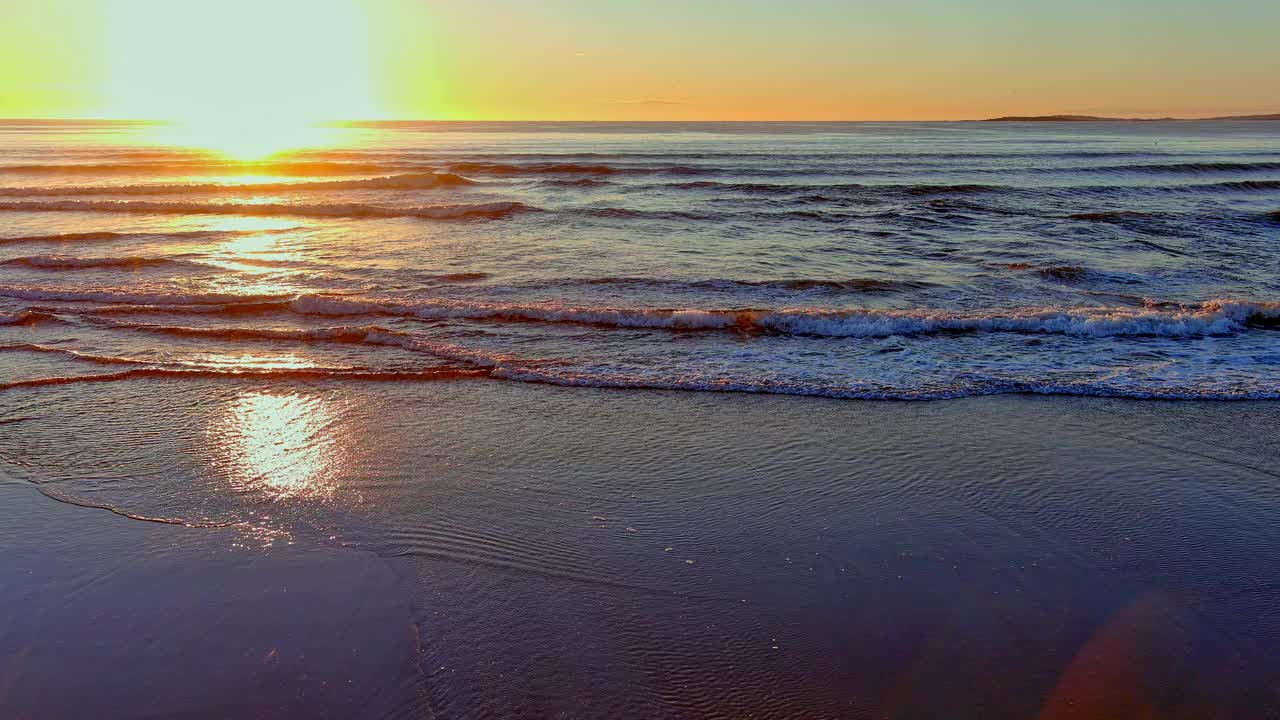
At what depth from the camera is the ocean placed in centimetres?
360

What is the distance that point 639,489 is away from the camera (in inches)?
215

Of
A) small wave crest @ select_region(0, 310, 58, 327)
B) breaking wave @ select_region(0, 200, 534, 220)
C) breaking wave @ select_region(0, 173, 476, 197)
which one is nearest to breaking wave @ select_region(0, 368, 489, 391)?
small wave crest @ select_region(0, 310, 58, 327)

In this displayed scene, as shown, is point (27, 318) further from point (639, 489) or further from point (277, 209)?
point (277, 209)

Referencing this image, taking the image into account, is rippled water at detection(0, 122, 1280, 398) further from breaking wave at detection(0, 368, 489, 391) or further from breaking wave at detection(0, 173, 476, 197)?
breaking wave at detection(0, 173, 476, 197)

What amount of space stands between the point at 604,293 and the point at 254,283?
5053 mm

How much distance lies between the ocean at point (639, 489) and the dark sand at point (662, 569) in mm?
22

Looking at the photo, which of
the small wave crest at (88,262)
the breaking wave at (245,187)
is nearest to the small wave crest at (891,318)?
the small wave crest at (88,262)

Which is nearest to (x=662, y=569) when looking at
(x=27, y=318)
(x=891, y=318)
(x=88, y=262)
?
(x=891, y=318)

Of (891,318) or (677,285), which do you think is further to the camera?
(677,285)

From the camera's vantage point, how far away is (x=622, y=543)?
4.72 metres

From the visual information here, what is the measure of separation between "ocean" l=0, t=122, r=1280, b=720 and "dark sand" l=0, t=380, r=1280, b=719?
2 cm

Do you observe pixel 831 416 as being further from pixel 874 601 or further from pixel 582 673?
pixel 582 673

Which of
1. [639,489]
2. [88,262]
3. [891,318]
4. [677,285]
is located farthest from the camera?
[88,262]

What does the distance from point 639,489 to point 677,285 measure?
7076 millimetres
